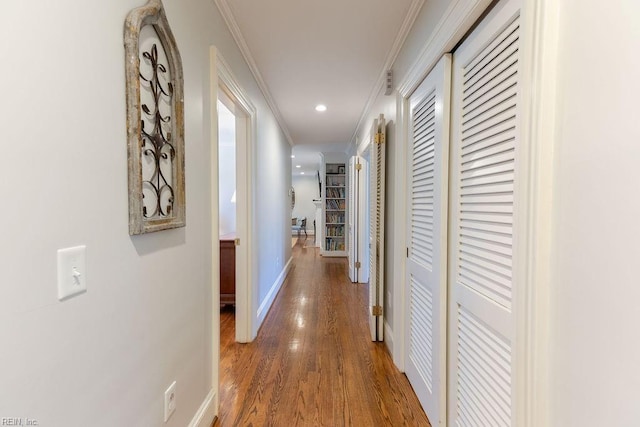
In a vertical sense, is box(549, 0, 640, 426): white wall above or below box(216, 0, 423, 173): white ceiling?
below

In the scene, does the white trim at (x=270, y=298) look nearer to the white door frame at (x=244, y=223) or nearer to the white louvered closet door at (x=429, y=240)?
the white door frame at (x=244, y=223)

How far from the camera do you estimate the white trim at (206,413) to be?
147 centimetres

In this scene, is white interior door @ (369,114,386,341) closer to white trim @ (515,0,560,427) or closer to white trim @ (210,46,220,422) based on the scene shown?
white trim @ (210,46,220,422)

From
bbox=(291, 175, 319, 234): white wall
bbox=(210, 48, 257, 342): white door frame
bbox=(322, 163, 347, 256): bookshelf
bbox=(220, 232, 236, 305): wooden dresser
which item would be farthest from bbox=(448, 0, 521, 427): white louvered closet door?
Result: bbox=(291, 175, 319, 234): white wall

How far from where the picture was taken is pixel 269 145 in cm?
349

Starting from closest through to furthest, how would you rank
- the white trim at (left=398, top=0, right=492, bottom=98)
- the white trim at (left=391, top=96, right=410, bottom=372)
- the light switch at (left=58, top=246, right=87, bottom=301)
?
the light switch at (left=58, top=246, right=87, bottom=301)
the white trim at (left=398, top=0, right=492, bottom=98)
the white trim at (left=391, top=96, right=410, bottom=372)

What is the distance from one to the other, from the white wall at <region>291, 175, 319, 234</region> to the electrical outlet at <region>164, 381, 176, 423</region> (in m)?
10.7

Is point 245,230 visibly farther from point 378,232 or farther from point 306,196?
point 306,196

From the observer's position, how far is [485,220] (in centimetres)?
115

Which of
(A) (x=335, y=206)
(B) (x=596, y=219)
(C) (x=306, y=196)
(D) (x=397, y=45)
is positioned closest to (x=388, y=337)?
(B) (x=596, y=219)

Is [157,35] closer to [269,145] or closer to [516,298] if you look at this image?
[516,298]

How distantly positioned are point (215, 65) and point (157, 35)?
596mm

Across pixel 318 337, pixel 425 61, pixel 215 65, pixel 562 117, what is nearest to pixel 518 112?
pixel 562 117

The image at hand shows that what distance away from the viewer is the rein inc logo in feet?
1.92
